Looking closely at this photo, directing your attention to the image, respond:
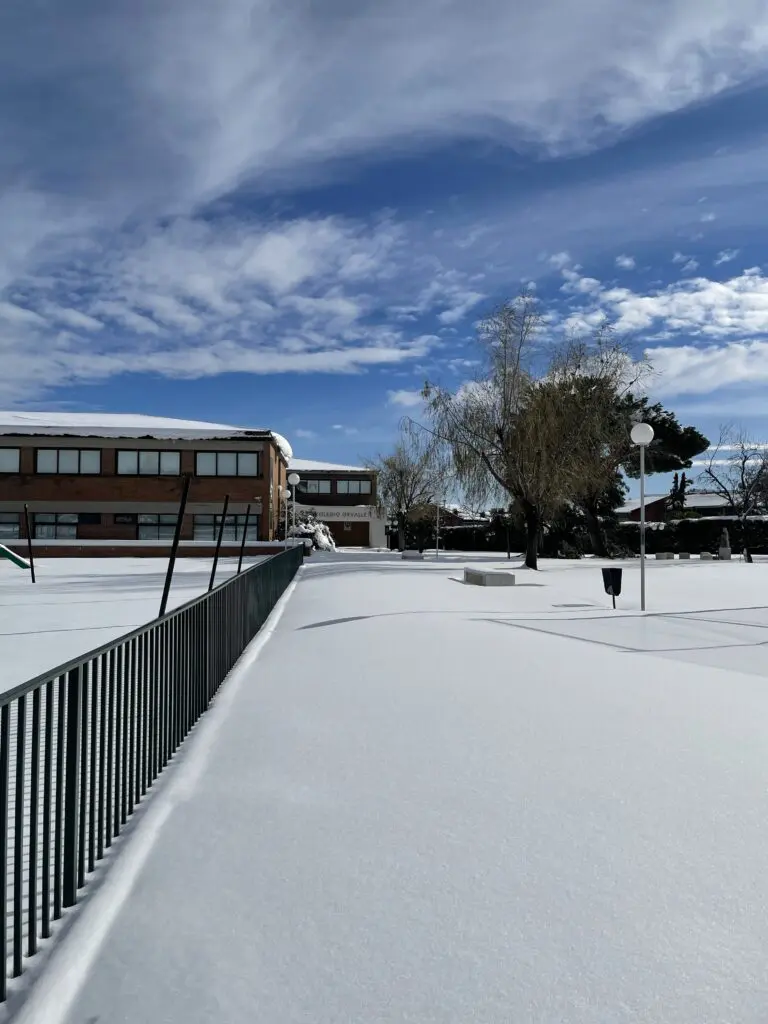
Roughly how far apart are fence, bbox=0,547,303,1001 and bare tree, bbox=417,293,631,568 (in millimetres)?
25925

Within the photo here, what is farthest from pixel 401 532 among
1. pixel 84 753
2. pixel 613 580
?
pixel 84 753

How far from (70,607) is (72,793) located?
44.8 ft

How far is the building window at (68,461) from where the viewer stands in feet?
158

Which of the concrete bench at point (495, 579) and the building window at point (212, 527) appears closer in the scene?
the concrete bench at point (495, 579)

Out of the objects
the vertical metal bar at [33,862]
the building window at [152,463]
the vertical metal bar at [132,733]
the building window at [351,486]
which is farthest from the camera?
the building window at [351,486]

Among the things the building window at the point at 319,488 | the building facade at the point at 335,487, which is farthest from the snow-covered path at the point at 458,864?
the building window at the point at 319,488

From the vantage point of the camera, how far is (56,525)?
1896 inches

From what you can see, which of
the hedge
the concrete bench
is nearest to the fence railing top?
the concrete bench

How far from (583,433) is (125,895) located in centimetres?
3159

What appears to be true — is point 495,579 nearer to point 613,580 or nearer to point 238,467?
point 613,580

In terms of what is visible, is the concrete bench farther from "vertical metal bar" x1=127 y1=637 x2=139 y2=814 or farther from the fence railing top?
"vertical metal bar" x1=127 y1=637 x2=139 y2=814

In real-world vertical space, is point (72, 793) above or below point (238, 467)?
below

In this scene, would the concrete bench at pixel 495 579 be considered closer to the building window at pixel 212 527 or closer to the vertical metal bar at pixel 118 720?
the vertical metal bar at pixel 118 720

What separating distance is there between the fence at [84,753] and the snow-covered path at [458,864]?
0.82 ft
